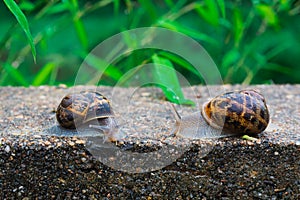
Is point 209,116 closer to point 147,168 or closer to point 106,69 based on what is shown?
point 147,168

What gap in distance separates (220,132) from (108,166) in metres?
0.41

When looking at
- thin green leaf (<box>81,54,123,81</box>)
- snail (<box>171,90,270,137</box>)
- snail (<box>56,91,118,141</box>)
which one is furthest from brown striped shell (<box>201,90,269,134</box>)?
thin green leaf (<box>81,54,123,81</box>)

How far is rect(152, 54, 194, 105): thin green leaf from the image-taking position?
2279 millimetres

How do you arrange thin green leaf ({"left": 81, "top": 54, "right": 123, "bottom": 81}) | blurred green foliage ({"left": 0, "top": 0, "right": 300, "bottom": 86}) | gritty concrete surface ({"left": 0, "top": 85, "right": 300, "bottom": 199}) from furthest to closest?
blurred green foliage ({"left": 0, "top": 0, "right": 300, "bottom": 86}) → thin green leaf ({"left": 81, "top": 54, "right": 123, "bottom": 81}) → gritty concrete surface ({"left": 0, "top": 85, "right": 300, "bottom": 199})

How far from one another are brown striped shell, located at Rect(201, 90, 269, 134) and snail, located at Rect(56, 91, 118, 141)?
37cm

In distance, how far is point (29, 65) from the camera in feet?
14.2

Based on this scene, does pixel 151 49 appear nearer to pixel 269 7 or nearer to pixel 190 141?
pixel 269 7

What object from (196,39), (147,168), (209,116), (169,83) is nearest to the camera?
(147,168)

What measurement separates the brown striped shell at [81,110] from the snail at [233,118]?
273mm

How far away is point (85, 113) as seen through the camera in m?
1.79

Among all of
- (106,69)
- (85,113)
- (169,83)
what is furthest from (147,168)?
(106,69)

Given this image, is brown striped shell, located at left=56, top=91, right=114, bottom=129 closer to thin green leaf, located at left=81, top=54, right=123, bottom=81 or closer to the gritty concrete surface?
the gritty concrete surface

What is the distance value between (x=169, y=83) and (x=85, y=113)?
63 cm

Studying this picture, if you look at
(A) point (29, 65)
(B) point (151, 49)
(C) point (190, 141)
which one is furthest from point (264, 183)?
(A) point (29, 65)
